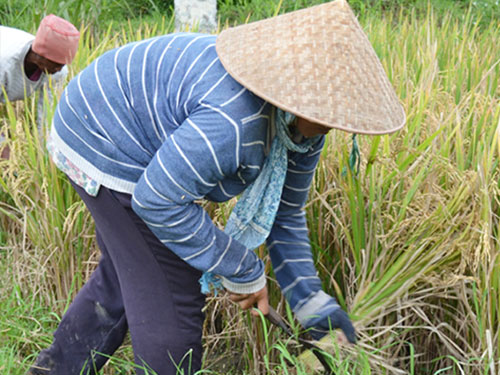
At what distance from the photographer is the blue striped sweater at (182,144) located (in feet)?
4.52

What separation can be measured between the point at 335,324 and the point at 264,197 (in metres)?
0.39

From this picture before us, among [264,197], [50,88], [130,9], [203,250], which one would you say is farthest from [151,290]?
[130,9]

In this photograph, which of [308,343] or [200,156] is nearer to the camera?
[200,156]

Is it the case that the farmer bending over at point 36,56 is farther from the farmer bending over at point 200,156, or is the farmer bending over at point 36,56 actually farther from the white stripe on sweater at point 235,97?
the white stripe on sweater at point 235,97

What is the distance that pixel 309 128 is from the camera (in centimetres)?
144

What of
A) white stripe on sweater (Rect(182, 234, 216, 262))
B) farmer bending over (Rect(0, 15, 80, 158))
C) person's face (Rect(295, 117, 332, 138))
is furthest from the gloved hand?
farmer bending over (Rect(0, 15, 80, 158))

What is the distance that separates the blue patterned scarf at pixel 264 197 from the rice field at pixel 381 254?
234 mm

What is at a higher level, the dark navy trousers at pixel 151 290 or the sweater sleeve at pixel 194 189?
the sweater sleeve at pixel 194 189

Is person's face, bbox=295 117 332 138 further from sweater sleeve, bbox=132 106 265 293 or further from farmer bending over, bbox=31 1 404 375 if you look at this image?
sweater sleeve, bbox=132 106 265 293

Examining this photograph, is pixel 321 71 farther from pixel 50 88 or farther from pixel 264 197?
pixel 50 88

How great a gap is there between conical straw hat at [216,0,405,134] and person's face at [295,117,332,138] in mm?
95

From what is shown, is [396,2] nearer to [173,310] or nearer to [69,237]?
[69,237]

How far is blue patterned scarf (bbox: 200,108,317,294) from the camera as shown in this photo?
1497 mm

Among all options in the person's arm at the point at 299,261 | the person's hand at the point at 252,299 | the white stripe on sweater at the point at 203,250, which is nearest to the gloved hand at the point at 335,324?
the person's arm at the point at 299,261
